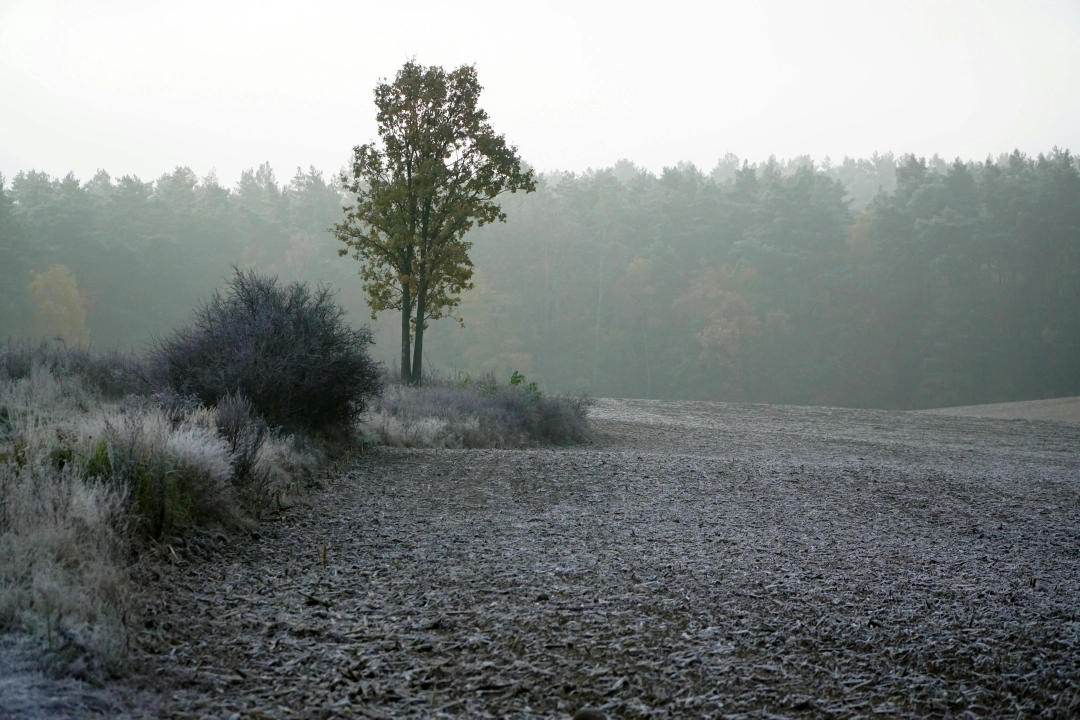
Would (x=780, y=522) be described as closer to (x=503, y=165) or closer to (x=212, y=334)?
(x=212, y=334)

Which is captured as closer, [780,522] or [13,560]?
[13,560]

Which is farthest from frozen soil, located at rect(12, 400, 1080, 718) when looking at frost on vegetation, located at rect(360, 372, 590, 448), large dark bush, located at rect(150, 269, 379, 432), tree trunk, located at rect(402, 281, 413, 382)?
tree trunk, located at rect(402, 281, 413, 382)

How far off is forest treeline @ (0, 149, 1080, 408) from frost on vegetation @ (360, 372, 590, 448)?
103 feet

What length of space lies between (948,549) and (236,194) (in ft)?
198

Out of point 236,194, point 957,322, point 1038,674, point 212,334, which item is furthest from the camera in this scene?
point 236,194

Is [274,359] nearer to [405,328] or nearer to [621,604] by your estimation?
[621,604]

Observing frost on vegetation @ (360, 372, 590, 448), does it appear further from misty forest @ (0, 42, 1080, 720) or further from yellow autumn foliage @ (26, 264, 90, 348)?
yellow autumn foliage @ (26, 264, 90, 348)

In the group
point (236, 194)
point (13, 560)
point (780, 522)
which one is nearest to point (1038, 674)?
point (780, 522)

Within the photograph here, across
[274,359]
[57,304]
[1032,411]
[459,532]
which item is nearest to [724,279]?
[1032,411]

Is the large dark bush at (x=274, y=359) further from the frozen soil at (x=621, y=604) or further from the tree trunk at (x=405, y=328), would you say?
the tree trunk at (x=405, y=328)

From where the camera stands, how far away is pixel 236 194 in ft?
192

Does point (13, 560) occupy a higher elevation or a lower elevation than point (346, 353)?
lower

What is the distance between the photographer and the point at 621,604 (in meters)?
4.09

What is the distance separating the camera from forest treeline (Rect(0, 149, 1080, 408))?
45.2 metres
